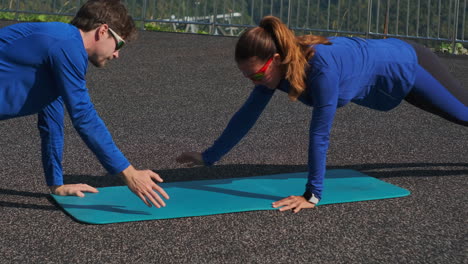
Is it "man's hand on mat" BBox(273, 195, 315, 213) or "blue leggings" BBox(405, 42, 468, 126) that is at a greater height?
"blue leggings" BBox(405, 42, 468, 126)

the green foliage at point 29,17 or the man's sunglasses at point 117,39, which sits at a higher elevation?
the man's sunglasses at point 117,39

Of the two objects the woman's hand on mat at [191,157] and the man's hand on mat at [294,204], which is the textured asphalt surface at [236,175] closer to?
the man's hand on mat at [294,204]

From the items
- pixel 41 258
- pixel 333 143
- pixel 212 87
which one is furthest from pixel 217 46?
pixel 41 258

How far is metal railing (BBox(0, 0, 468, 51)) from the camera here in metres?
12.2

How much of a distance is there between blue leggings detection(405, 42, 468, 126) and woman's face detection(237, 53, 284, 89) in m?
1.02

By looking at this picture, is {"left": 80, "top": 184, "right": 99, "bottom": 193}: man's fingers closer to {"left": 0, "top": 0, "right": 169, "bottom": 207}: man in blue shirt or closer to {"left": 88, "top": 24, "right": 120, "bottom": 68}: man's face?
{"left": 0, "top": 0, "right": 169, "bottom": 207}: man in blue shirt

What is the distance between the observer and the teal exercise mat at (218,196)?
386cm

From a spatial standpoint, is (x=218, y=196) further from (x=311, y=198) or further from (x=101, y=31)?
(x=101, y=31)

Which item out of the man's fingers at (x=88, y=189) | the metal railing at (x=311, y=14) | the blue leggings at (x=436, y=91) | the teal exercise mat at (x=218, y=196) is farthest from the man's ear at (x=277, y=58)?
the metal railing at (x=311, y=14)

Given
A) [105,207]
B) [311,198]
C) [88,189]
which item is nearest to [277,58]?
[311,198]

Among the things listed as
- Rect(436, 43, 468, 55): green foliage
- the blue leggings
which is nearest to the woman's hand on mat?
the blue leggings

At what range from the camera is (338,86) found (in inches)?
152

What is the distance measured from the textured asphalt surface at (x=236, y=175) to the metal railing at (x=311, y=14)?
4.45 metres

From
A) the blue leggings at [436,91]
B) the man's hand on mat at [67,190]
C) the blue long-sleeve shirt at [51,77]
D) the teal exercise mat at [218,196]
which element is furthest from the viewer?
the blue leggings at [436,91]
